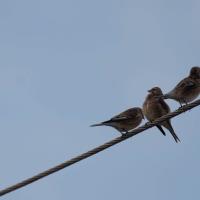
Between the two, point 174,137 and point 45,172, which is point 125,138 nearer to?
point 45,172

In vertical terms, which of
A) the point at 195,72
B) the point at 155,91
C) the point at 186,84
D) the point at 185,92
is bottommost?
the point at 185,92

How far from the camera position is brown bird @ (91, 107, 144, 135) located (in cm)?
1173

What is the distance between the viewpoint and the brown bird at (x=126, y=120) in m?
11.7

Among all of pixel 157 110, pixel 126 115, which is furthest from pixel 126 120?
pixel 157 110

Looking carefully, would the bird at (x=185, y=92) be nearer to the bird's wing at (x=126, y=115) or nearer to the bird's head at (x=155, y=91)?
the bird's wing at (x=126, y=115)

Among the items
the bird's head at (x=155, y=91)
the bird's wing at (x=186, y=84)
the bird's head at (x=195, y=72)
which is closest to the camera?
the bird's wing at (x=186, y=84)

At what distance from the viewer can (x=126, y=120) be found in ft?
39.4

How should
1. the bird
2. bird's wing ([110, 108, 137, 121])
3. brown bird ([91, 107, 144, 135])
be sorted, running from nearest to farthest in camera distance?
the bird, brown bird ([91, 107, 144, 135]), bird's wing ([110, 108, 137, 121])

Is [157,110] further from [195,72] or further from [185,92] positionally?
[195,72]

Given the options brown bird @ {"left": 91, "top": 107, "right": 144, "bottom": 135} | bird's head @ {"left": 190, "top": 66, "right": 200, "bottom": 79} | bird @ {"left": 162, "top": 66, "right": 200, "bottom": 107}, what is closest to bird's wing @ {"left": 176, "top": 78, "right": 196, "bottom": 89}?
bird @ {"left": 162, "top": 66, "right": 200, "bottom": 107}

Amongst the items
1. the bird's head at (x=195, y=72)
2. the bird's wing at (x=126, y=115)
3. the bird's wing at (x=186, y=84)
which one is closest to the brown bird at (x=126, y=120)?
the bird's wing at (x=126, y=115)

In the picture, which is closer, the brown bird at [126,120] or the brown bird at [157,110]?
the brown bird at [126,120]

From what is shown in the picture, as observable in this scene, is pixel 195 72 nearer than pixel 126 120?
No

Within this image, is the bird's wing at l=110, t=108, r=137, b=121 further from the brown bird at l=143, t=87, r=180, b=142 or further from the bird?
the bird
